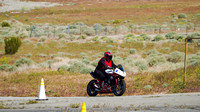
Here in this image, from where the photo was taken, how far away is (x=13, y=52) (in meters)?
35.0

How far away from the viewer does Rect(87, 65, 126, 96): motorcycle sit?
39.3 ft

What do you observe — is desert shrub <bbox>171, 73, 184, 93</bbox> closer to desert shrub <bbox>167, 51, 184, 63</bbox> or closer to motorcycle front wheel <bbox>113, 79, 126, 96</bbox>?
motorcycle front wheel <bbox>113, 79, 126, 96</bbox>

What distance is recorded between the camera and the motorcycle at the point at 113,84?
11977mm

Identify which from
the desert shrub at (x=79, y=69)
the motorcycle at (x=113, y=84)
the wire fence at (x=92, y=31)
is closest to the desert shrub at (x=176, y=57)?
the desert shrub at (x=79, y=69)

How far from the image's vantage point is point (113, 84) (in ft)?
40.8

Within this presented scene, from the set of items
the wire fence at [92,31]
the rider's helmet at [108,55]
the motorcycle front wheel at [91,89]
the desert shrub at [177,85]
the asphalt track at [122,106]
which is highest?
the rider's helmet at [108,55]

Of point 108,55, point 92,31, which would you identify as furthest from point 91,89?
point 92,31

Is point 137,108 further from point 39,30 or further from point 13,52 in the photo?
point 39,30

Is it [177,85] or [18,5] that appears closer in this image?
[177,85]

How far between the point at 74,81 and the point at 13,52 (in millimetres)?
18364

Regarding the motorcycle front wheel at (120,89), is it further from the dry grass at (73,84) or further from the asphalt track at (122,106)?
the dry grass at (73,84)

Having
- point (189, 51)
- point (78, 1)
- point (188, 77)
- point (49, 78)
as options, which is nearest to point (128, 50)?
point (189, 51)

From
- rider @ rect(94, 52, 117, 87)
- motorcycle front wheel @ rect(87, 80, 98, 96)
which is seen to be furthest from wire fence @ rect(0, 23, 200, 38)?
rider @ rect(94, 52, 117, 87)

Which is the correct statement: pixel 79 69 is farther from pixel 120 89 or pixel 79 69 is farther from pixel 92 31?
pixel 92 31
